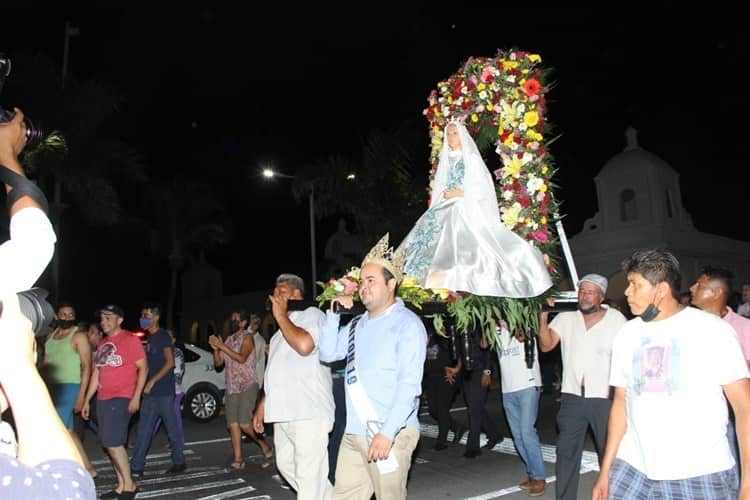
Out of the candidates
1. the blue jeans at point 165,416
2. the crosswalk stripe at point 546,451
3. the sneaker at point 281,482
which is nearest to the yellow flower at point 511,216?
the crosswalk stripe at point 546,451

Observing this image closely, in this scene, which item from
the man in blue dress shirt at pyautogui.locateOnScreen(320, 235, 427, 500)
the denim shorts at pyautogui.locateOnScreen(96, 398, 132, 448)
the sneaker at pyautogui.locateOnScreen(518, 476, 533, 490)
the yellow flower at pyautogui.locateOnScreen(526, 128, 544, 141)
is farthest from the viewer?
the denim shorts at pyautogui.locateOnScreen(96, 398, 132, 448)

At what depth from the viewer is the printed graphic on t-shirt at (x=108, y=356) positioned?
695 cm

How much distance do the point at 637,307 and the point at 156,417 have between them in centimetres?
633

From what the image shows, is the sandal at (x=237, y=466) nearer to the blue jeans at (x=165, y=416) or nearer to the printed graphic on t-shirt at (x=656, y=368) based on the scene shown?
the blue jeans at (x=165, y=416)

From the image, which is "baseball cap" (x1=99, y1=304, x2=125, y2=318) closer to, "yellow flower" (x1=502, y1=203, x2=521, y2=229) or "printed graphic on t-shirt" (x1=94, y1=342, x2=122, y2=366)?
"printed graphic on t-shirt" (x1=94, y1=342, x2=122, y2=366)

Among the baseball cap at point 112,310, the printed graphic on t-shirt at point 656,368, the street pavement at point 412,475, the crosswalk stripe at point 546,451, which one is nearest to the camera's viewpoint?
the printed graphic on t-shirt at point 656,368

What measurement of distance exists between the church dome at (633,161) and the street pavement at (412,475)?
15.6 metres

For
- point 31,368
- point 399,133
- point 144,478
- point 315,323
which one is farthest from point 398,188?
point 31,368

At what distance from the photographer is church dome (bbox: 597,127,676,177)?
2305 centimetres

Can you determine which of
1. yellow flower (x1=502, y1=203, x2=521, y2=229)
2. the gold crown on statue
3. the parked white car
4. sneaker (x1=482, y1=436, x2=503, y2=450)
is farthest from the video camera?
the parked white car

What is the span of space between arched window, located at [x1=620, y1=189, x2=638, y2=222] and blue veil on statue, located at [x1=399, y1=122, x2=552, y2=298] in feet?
63.0

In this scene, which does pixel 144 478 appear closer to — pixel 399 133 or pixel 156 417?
pixel 156 417

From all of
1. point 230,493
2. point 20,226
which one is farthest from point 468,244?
point 20,226

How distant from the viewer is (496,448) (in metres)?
8.79
